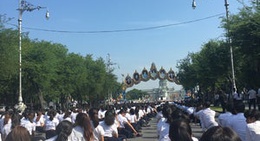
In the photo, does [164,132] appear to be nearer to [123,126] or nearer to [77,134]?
[77,134]

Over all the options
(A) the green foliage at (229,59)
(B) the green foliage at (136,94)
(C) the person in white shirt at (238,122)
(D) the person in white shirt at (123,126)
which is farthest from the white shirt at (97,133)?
(B) the green foliage at (136,94)

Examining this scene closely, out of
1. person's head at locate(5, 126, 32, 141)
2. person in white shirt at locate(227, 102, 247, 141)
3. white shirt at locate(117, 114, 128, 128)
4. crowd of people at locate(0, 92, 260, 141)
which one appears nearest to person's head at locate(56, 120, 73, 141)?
crowd of people at locate(0, 92, 260, 141)

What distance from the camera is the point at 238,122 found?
352 inches

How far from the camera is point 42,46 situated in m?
45.7

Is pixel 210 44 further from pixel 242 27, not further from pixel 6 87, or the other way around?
pixel 242 27

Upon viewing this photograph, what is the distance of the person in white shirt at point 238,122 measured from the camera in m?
8.82

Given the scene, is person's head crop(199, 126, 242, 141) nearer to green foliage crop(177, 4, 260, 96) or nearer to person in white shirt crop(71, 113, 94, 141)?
person in white shirt crop(71, 113, 94, 141)

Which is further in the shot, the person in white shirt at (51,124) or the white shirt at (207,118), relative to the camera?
the person in white shirt at (51,124)

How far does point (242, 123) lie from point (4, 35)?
70.4 feet

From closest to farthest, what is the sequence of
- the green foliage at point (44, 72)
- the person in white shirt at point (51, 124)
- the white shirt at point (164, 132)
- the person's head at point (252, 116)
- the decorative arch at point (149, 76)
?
the white shirt at point (164, 132), the person's head at point (252, 116), the person in white shirt at point (51, 124), the green foliage at point (44, 72), the decorative arch at point (149, 76)

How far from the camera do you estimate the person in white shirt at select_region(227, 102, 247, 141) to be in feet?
28.9

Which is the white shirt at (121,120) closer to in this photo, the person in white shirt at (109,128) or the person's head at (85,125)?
the person in white shirt at (109,128)

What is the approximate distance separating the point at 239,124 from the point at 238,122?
0.06 meters

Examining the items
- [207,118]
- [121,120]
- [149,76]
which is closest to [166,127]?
[207,118]
